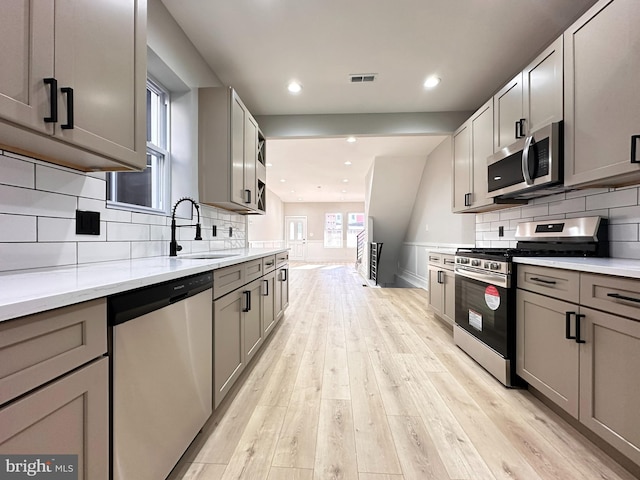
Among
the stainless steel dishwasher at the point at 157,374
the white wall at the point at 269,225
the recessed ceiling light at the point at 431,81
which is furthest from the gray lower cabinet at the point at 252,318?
the white wall at the point at 269,225

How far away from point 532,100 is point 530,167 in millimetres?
542

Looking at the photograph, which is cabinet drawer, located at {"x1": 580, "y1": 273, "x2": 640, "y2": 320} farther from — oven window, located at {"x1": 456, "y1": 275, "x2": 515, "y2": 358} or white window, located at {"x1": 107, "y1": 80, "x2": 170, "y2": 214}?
white window, located at {"x1": 107, "y1": 80, "x2": 170, "y2": 214}

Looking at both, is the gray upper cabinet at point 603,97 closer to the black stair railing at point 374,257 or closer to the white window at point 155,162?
the white window at point 155,162

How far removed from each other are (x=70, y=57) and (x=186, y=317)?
107 centimetres

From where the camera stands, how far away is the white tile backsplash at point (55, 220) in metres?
1.07

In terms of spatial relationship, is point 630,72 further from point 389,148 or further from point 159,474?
point 389,148

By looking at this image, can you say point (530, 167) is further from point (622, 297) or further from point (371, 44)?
point (371, 44)

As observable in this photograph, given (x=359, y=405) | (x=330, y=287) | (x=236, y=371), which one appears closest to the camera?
(x=359, y=405)

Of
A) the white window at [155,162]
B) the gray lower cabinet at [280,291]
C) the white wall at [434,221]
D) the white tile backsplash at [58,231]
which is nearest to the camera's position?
the white tile backsplash at [58,231]

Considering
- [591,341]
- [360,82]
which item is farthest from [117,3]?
[591,341]

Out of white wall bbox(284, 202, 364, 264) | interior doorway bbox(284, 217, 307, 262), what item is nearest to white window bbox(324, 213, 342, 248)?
white wall bbox(284, 202, 364, 264)

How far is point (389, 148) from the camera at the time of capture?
520 centimetres

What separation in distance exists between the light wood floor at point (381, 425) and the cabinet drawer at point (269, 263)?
0.73m

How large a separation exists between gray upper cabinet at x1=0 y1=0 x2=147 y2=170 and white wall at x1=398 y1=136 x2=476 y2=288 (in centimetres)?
349
